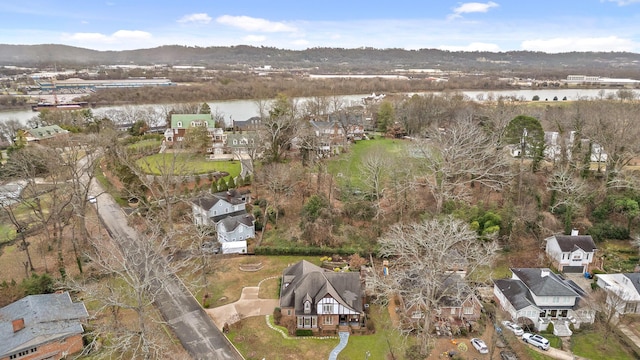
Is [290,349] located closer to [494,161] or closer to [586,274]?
[586,274]

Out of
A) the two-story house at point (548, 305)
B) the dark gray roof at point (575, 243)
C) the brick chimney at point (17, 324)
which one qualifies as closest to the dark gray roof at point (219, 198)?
the brick chimney at point (17, 324)

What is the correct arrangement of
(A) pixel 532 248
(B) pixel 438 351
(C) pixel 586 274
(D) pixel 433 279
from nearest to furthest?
1. (D) pixel 433 279
2. (B) pixel 438 351
3. (C) pixel 586 274
4. (A) pixel 532 248

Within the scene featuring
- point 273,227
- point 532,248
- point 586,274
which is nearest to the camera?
point 586,274

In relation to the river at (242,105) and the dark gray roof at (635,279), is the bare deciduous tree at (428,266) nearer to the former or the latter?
the dark gray roof at (635,279)

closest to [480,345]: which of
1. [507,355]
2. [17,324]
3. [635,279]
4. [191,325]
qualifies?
[507,355]

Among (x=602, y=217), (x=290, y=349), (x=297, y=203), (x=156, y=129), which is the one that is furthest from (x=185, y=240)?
(x=156, y=129)

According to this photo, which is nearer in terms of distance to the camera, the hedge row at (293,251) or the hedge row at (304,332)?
the hedge row at (304,332)
